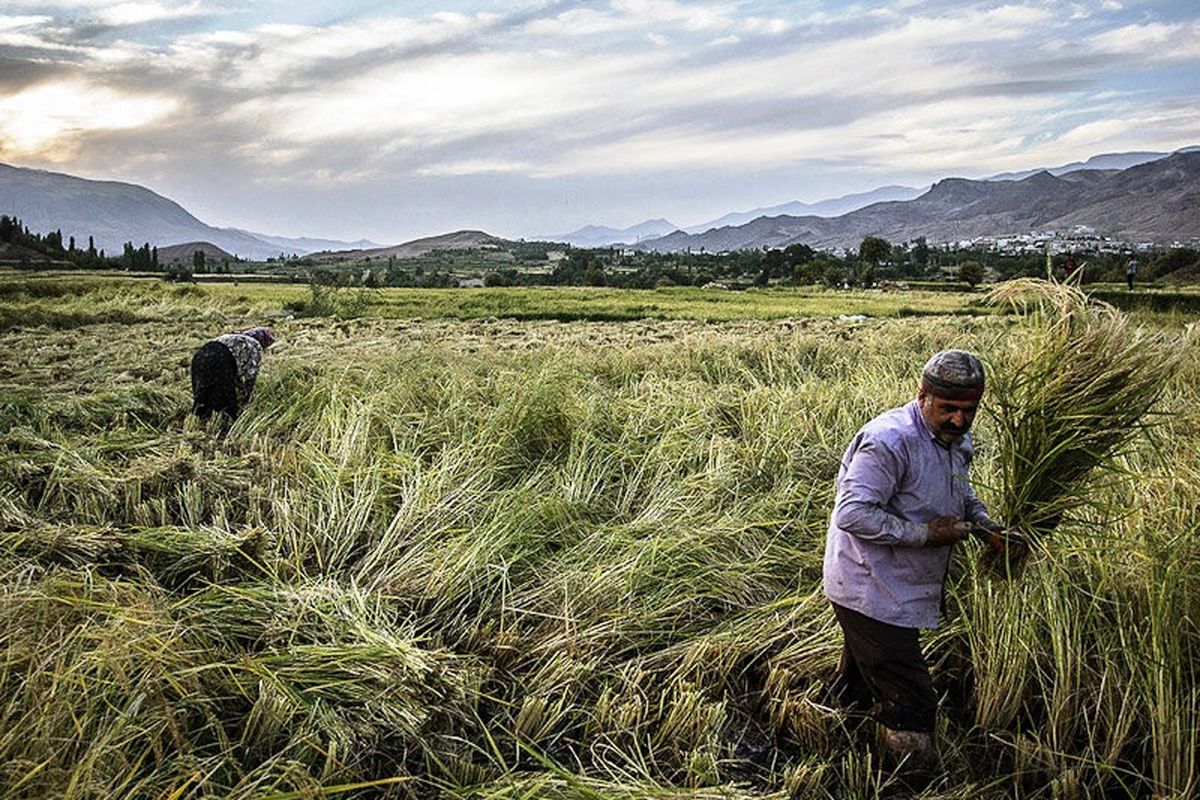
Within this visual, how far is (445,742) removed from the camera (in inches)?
106

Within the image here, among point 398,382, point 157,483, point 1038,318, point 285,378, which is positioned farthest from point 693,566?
point 285,378

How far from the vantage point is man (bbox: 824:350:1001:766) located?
2477mm

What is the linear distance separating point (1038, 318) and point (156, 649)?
351 cm

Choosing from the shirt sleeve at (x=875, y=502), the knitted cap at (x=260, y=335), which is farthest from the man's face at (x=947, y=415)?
the knitted cap at (x=260, y=335)

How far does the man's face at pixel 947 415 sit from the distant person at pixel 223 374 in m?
5.79

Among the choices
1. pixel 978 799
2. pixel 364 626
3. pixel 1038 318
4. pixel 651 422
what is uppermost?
pixel 1038 318

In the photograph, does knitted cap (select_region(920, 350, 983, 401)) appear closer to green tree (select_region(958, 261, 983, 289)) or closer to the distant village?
the distant village

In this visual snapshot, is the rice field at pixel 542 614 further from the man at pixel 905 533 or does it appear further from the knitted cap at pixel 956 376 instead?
the knitted cap at pixel 956 376

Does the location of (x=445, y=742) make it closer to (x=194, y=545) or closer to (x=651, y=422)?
(x=194, y=545)

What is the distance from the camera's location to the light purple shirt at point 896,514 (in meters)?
2.49

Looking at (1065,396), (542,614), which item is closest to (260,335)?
(542,614)

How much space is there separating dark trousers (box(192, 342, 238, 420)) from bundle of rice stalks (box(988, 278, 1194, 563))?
19.2 ft

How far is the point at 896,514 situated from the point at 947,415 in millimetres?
373

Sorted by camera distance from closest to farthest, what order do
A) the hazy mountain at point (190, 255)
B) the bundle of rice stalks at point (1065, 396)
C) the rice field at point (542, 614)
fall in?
the rice field at point (542, 614)
the bundle of rice stalks at point (1065, 396)
the hazy mountain at point (190, 255)
